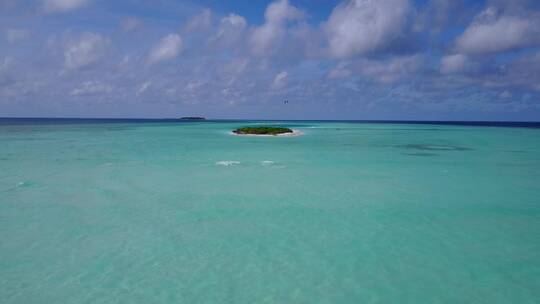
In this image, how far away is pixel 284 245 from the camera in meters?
11.2

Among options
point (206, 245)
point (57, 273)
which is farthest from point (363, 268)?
point (57, 273)

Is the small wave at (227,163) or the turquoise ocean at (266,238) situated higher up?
the small wave at (227,163)

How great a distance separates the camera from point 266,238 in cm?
1187

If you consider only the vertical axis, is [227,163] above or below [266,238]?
above

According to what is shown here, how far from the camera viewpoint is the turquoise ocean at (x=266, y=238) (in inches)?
335

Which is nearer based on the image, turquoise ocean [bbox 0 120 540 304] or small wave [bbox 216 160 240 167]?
turquoise ocean [bbox 0 120 540 304]

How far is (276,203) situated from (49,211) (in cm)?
932

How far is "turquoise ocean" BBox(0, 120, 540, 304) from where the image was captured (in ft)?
27.9

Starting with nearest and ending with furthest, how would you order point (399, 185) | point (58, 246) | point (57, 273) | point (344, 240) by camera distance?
point (57, 273), point (58, 246), point (344, 240), point (399, 185)

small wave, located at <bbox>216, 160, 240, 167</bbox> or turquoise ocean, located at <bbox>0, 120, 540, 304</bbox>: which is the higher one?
small wave, located at <bbox>216, 160, 240, 167</bbox>

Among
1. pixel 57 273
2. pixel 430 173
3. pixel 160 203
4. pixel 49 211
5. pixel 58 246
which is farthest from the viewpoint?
pixel 430 173

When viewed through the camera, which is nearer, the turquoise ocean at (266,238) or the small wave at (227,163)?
the turquoise ocean at (266,238)

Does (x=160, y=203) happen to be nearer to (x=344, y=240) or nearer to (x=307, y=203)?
(x=307, y=203)

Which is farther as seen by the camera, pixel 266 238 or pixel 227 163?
pixel 227 163
